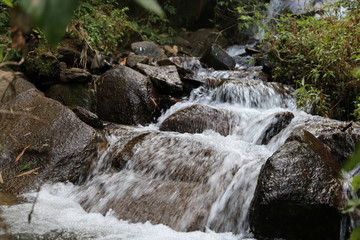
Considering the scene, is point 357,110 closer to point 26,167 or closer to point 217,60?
point 26,167

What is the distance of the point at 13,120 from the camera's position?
5.23 meters

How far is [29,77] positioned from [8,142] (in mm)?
2669

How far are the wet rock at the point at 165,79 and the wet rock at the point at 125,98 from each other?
35 cm

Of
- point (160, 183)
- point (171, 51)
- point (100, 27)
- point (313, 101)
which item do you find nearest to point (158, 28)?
point (171, 51)

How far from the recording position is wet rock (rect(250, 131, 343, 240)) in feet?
10.5

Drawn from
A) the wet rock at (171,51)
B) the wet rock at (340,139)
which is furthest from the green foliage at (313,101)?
the wet rock at (171,51)

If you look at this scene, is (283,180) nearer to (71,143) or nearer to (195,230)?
(195,230)

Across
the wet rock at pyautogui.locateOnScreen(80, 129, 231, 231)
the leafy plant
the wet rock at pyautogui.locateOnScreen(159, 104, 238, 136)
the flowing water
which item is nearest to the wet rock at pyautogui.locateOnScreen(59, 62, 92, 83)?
the flowing water

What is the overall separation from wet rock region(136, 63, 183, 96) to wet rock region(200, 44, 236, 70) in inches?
103

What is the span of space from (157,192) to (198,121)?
2226 millimetres

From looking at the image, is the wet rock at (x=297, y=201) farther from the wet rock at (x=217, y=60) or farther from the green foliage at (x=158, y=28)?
the green foliage at (x=158, y=28)

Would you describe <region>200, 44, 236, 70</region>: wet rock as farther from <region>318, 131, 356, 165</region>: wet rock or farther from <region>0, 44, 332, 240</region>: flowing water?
<region>318, 131, 356, 165</region>: wet rock

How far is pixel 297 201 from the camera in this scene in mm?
3246

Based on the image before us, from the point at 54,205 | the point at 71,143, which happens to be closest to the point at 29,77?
the point at 71,143
